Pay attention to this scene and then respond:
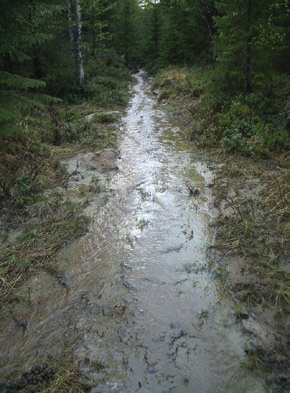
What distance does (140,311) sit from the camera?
420cm

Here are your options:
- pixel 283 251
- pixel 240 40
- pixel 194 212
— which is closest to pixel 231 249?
pixel 283 251

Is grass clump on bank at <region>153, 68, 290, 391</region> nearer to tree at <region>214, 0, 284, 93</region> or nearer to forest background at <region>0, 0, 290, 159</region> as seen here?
forest background at <region>0, 0, 290, 159</region>

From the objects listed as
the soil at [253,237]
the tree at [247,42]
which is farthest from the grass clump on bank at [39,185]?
the tree at [247,42]

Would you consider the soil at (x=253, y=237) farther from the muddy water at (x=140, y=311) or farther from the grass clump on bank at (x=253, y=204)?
the muddy water at (x=140, y=311)

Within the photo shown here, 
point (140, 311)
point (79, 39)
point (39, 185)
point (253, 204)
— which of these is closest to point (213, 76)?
point (253, 204)

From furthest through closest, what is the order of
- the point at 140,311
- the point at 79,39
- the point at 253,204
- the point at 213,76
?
1. the point at 79,39
2. the point at 213,76
3. the point at 253,204
4. the point at 140,311

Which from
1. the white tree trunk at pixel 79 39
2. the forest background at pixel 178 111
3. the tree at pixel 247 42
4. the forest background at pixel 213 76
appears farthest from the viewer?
the white tree trunk at pixel 79 39

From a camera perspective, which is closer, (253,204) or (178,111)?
(253,204)

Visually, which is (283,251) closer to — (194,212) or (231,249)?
(231,249)

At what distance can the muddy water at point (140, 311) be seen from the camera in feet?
11.2

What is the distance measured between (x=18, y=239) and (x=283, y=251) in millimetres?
4654

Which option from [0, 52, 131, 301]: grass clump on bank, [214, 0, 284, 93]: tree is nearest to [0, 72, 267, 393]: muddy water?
[0, 52, 131, 301]: grass clump on bank

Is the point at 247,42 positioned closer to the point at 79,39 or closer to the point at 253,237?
the point at 253,237

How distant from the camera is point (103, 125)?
1232 cm
